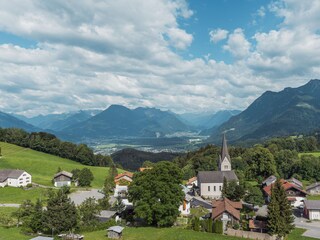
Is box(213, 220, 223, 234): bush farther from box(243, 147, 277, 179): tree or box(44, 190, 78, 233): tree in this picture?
box(243, 147, 277, 179): tree

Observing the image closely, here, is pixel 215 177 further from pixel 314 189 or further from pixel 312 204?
pixel 312 204

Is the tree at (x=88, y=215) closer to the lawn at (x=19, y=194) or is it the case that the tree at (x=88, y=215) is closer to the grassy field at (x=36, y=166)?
the lawn at (x=19, y=194)

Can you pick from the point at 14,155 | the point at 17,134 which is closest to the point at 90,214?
the point at 14,155

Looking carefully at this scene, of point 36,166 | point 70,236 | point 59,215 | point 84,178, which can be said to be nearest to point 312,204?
point 70,236

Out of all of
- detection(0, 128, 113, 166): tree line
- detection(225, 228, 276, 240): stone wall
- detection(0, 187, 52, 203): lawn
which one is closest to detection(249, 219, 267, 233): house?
detection(225, 228, 276, 240): stone wall

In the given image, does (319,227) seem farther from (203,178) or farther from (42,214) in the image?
(42,214)
